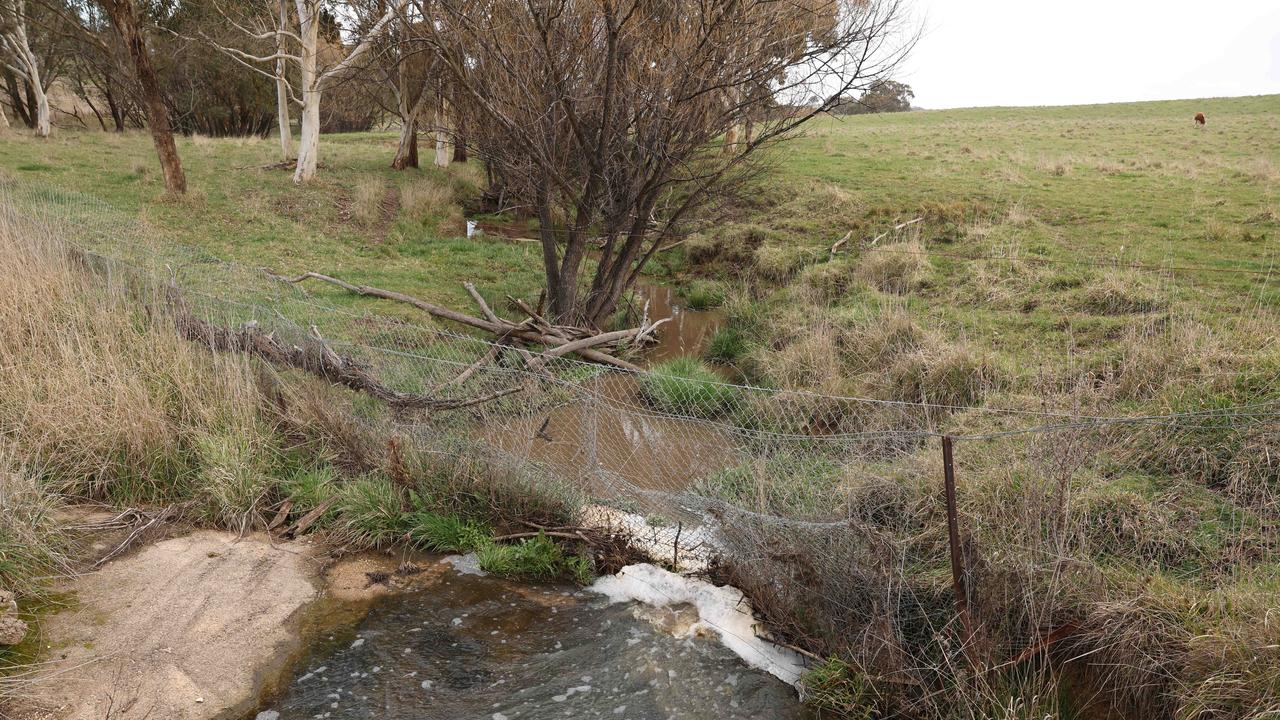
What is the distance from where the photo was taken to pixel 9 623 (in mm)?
4203

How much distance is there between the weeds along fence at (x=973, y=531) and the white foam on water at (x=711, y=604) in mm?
117

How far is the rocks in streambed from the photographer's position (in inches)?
164

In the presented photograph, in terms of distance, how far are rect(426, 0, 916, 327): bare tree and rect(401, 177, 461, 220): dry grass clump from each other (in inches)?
259

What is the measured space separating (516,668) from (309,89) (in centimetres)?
1664

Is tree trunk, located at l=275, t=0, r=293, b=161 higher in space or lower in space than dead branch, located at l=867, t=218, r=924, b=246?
higher

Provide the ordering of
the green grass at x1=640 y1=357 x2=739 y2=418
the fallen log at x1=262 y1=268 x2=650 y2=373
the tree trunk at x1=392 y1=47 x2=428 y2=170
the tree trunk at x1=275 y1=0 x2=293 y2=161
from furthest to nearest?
1. the tree trunk at x1=392 y1=47 x2=428 y2=170
2. the tree trunk at x1=275 y1=0 x2=293 y2=161
3. the fallen log at x1=262 y1=268 x2=650 y2=373
4. the green grass at x1=640 y1=357 x2=739 y2=418

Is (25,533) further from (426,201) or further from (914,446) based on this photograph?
(426,201)

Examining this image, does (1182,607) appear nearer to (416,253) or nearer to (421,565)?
(421,565)

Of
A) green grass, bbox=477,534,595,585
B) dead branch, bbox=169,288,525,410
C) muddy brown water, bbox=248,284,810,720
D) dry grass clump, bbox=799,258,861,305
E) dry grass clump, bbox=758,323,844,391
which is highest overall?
dry grass clump, bbox=799,258,861,305

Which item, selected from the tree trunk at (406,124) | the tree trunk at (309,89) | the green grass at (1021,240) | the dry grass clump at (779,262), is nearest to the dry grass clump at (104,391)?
the green grass at (1021,240)

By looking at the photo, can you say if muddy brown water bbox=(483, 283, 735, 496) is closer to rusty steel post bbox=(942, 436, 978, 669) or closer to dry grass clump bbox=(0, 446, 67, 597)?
rusty steel post bbox=(942, 436, 978, 669)

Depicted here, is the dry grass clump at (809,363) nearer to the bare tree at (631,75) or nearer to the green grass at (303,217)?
the bare tree at (631,75)

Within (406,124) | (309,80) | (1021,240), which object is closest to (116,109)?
(406,124)

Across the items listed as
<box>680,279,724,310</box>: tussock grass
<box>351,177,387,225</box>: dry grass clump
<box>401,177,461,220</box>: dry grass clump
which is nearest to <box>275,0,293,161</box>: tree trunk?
<box>351,177,387,225</box>: dry grass clump
